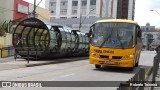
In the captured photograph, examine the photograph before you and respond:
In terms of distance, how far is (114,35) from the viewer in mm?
21125

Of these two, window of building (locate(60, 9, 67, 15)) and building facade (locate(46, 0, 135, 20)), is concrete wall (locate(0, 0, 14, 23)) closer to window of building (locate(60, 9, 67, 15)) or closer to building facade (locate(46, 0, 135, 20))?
building facade (locate(46, 0, 135, 20))

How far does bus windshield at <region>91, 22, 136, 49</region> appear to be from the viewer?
68.6ft

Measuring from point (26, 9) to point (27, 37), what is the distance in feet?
71.4

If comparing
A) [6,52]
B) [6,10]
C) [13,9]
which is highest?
[13,9]

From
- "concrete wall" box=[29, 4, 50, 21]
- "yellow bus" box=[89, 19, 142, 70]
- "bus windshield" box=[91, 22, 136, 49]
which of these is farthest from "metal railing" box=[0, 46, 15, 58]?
"concrete wall" box=[29, 4, 50, 21]

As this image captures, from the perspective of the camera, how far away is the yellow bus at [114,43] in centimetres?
2067

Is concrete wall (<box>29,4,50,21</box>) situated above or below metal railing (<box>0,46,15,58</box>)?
above

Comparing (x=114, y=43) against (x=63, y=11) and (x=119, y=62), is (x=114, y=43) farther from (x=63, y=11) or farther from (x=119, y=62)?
(x=63, y=11)

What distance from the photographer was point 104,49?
20891 mm

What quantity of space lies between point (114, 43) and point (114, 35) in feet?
1.70

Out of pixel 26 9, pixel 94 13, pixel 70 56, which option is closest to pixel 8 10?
pixel 26 9

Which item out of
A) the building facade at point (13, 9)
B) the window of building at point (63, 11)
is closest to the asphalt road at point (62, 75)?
the building facade at point (13, 9)

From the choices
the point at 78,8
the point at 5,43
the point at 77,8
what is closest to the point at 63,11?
the point at 77,8

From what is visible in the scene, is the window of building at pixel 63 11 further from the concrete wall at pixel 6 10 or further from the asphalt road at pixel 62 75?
the asphalt road at pixel 62 75
